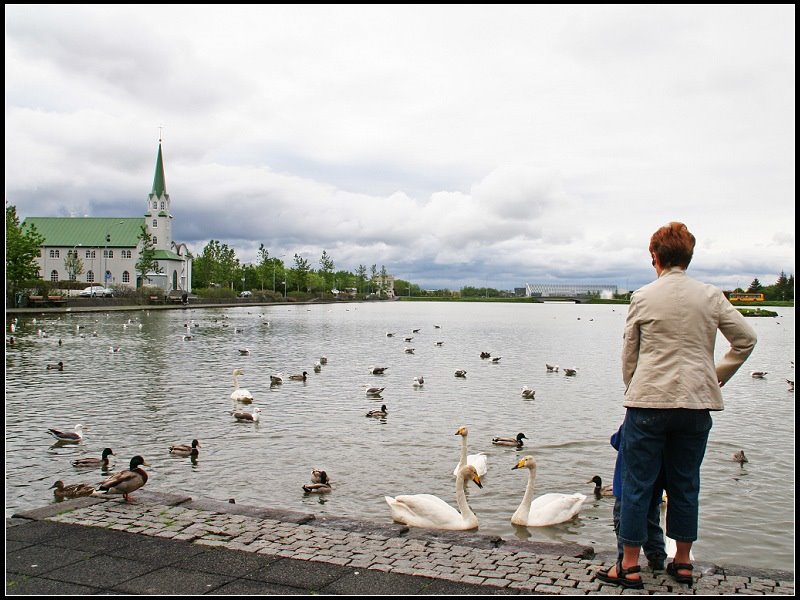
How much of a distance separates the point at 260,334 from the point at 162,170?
11023cm

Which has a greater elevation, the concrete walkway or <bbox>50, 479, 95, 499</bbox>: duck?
the concrete walkway

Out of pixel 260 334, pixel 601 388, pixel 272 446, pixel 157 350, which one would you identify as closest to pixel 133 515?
pixel 272 446

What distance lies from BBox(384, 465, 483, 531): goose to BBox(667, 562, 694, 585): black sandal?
10.6 feet

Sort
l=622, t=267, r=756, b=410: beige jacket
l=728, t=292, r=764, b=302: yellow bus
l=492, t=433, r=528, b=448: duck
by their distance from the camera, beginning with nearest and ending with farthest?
1. l=622, t=267, r=756, b=410: beige jacket
2. l=492, t=433, r=528, b=448: duck
3. l=728, t=292, r=764, b=302: yellow bus

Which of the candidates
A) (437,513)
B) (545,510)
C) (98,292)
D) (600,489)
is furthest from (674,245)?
(98,292)

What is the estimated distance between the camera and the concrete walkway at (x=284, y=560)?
18.3 ft

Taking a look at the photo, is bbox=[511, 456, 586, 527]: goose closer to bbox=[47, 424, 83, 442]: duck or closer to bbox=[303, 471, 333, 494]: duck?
bbox=[303, 471, 333, 494]: duck

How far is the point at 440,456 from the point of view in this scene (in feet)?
44.8

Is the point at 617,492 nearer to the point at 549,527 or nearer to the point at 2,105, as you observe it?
the point at 549,527

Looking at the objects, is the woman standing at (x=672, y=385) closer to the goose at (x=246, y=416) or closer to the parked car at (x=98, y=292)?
the goose at (x=246, y=416)

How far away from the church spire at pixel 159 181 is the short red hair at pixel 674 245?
151989 millimetres

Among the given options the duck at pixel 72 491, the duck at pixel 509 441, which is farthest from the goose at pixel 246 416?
the duck at pixel 72 491

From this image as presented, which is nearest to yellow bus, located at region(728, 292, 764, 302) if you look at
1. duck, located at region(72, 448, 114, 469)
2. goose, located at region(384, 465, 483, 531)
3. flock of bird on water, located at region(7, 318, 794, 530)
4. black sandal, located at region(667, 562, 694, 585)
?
flock of bird on water, located at region(7, 318, 794, 530)

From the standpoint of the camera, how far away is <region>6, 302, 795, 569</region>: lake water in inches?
408
